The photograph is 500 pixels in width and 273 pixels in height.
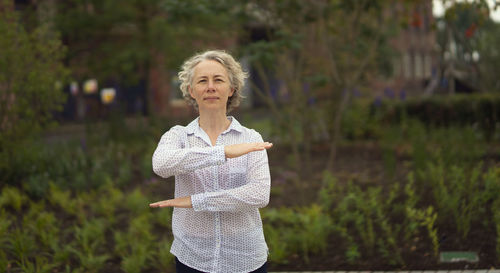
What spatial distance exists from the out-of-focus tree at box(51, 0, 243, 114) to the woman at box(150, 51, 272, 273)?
12.0 meters

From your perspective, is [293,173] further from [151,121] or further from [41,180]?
[151,121]

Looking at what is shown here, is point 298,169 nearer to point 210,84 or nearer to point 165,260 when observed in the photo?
point 165,260

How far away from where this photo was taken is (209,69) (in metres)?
2.29

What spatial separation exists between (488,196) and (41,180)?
15.1 ft

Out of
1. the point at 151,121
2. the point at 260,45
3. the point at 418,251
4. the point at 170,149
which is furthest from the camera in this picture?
the point at 151,121

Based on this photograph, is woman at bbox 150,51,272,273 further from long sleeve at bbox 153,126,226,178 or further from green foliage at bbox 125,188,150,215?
green foliage at bbox 125,188,150,215

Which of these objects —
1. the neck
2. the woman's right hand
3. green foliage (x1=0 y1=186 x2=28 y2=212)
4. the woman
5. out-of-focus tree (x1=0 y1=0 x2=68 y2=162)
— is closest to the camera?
the woman's right hand

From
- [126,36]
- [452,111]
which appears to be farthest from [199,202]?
[126,36]

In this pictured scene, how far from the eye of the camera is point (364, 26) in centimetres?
837

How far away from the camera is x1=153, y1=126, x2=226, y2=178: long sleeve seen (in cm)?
213

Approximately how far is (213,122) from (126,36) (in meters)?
17.8

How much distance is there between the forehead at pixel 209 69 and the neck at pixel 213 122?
15cm

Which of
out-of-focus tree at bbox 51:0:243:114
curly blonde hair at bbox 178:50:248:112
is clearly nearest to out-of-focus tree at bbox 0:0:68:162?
curly blonde hair at bbox 178:50:248:112

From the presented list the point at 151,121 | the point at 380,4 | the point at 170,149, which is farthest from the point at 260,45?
the point at 151,121
